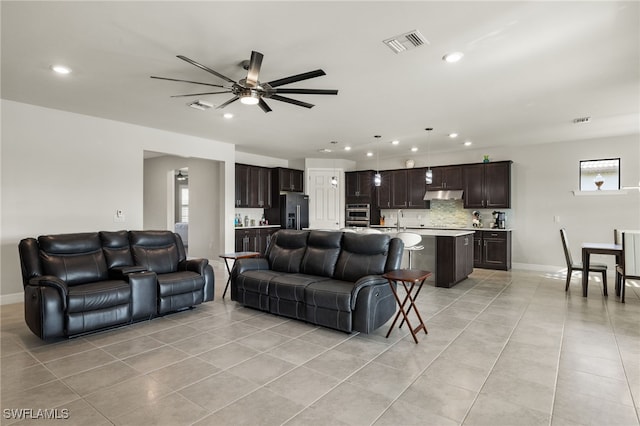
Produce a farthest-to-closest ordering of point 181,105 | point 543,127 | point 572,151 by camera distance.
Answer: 1. point 572,151
2. point 543,127
3. point 181,105

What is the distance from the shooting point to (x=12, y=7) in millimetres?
2551

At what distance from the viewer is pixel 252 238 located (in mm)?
8195

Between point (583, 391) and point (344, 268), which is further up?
point (344, 268)

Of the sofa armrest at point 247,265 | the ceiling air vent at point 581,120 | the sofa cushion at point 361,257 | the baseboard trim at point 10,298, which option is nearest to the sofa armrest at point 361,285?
the sofa cushion at point 361,257

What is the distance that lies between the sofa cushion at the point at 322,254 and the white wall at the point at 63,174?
11.2 feet

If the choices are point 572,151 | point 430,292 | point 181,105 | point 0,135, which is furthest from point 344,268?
point 572,151

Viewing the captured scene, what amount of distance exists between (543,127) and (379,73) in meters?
4.02

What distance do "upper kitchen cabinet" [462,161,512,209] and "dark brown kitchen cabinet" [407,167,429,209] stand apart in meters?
0.97

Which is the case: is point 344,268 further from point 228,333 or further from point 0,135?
point 0,135

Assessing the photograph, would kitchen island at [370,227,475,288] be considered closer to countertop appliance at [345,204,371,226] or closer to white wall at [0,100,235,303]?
countertop appliance at [345,204,371,226]

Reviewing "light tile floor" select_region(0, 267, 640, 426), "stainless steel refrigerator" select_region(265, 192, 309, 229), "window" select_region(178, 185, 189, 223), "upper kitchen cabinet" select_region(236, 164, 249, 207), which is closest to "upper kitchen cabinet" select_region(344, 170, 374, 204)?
"stainless steel refrigerator" select_region(265, 192, 309, 229)

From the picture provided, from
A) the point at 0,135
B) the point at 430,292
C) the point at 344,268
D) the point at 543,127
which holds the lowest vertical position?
the point at 430,292

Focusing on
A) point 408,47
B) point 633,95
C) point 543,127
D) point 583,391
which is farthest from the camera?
point 543,127

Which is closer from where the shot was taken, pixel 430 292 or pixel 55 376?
pixel 55 376
